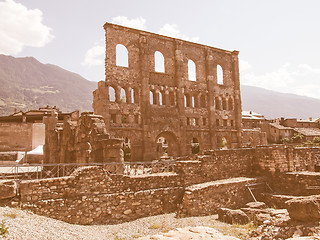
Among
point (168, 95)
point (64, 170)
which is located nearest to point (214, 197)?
point (64, 170)

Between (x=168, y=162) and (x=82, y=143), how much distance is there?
6.37 m

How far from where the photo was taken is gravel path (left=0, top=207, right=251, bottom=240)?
7233 millimetres

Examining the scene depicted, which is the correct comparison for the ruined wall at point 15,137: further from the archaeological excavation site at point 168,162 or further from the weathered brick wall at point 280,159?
the weathered brick wall at point 280,159

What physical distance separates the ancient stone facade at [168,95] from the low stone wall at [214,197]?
14.2m

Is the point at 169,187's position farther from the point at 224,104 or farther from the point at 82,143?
the point at 224,104

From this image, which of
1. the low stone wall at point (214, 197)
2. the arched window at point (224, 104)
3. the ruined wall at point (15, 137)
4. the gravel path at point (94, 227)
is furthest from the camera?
the arched window at point (224, 104)

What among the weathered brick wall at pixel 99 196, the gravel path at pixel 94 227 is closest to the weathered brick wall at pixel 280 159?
the gravel path at pixel 94 227

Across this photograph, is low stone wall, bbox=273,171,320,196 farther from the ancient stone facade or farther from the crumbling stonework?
the ancient stone facade

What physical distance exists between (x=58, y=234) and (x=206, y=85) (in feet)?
92.4

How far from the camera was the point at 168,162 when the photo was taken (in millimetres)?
14461

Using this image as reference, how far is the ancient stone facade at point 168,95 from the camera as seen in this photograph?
27.3 metres

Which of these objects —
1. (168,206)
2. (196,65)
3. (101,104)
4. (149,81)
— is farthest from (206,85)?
(168,206)

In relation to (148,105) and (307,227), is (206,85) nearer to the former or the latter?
(148,105)

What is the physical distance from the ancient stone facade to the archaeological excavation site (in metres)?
0.11
